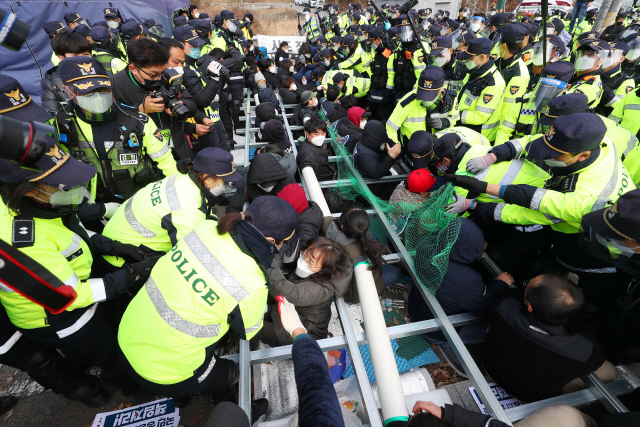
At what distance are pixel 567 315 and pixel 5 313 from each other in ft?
11.7

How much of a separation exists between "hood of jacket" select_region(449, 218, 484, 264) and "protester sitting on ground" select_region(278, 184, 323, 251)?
1.24 metres

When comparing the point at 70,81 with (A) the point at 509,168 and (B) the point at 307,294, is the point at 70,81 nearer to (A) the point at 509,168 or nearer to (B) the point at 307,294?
(B) the point at 307,294

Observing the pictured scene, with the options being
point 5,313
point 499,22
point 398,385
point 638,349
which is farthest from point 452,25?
point 5,313

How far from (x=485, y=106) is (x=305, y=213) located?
303 centimetres

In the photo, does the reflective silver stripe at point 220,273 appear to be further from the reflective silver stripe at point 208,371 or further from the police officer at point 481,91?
the police officer at point 481,91

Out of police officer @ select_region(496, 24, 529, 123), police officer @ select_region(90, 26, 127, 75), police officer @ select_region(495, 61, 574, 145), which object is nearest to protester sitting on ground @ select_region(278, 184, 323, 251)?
police officer @ select_region(495, 61, 574, 145)

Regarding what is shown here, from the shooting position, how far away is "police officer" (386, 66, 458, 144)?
3607mm

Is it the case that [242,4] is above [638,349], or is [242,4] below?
above

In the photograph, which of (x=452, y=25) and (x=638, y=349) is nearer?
(x=638, y=349)

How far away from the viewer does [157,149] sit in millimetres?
2936

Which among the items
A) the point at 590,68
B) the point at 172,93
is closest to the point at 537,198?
the point at 590,68

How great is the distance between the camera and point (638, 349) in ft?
7.24

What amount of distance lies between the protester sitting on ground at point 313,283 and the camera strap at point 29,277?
1.22 metres

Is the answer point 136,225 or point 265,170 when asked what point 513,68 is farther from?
point 136,225
